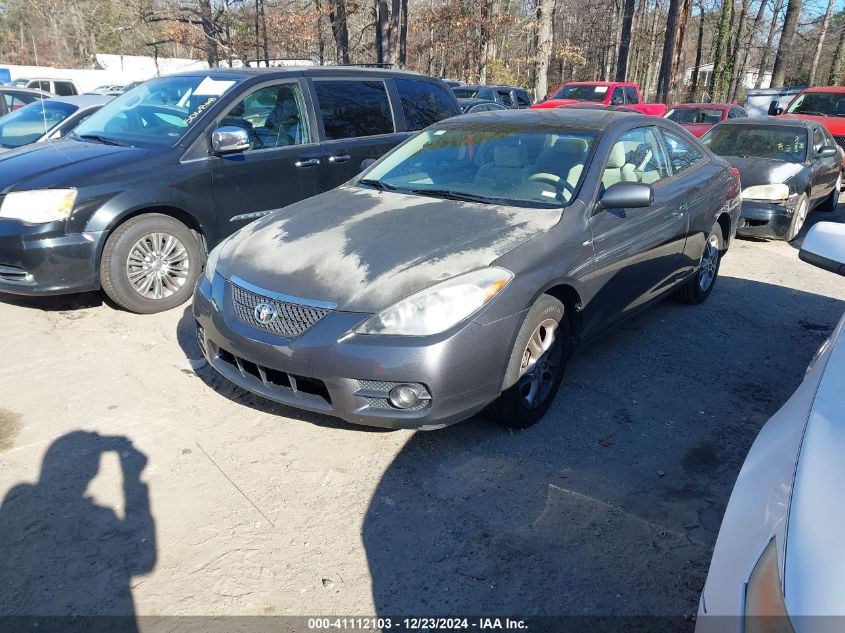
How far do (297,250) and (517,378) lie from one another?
1.34 m

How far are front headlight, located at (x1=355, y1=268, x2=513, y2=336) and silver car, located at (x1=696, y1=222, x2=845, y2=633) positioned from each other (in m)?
1.38

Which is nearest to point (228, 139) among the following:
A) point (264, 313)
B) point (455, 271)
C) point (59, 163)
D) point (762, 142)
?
point (59, 163)

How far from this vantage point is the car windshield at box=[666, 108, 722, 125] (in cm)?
1418

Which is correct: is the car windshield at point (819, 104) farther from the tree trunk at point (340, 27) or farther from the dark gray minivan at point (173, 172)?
the tree trunk at point (340, 27)

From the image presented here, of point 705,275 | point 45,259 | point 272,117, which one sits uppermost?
point 272,117

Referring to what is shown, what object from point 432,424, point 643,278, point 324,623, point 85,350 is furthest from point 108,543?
point 643,278

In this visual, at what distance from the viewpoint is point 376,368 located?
287cm

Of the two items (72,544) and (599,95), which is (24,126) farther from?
(599,95)

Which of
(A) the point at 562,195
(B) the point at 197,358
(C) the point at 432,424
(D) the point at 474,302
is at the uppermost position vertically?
(A) the point at 562,195

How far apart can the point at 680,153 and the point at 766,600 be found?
4.40 meters

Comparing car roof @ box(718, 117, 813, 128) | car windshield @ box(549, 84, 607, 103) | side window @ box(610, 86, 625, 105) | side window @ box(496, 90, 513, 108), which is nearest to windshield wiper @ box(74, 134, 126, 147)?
car roof @ box(718, 117, 813, 128)

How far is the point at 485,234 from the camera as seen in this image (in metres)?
3.36

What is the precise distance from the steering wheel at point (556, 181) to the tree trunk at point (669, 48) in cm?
2241

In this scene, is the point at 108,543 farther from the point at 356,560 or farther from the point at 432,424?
the point at 432,424
